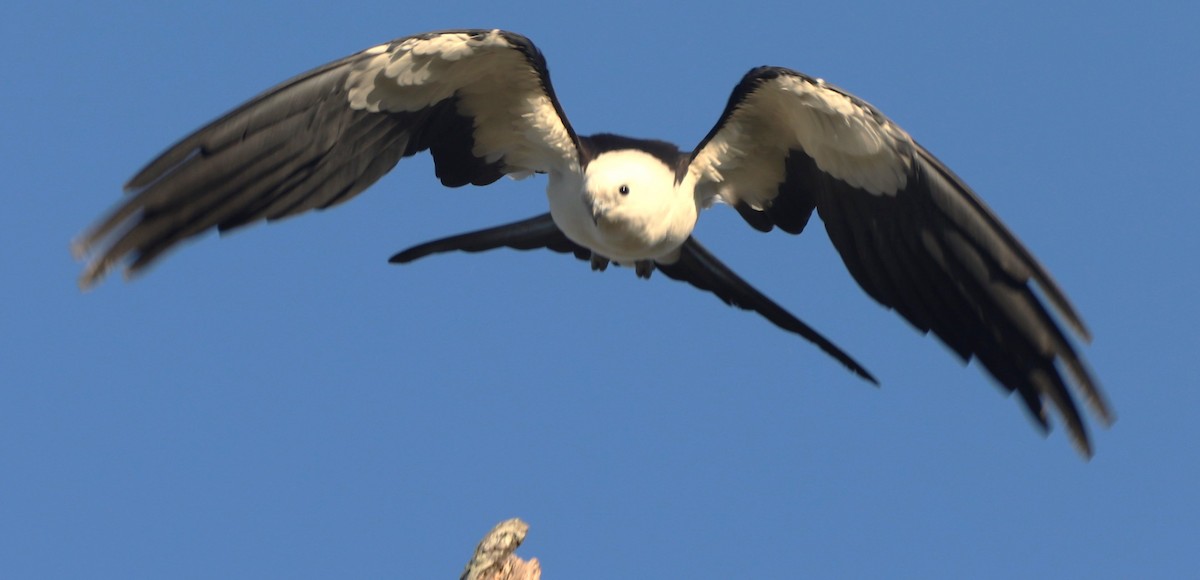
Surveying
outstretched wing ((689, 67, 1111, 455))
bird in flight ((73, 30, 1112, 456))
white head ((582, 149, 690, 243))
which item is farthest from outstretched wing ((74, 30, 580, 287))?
outstretched wing ((689, 67, 1111, 455))

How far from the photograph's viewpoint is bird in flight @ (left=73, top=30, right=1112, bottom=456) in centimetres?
888

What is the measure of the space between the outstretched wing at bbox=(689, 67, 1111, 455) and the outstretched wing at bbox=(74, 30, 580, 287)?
1.18 metres

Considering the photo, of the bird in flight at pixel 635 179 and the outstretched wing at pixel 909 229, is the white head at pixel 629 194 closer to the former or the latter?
the bird in flight at pixel 635 179

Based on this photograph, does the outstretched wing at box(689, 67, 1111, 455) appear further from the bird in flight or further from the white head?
the white head

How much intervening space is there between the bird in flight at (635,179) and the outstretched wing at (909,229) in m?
0.01

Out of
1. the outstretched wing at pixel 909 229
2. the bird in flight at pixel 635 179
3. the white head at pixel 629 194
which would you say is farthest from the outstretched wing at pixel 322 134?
the outstretched wing at pixel 909 229

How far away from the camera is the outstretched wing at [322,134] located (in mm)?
8633

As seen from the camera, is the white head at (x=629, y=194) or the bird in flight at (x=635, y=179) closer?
the bird in flight at (x=635, y=179)

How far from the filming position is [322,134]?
910 centimetres

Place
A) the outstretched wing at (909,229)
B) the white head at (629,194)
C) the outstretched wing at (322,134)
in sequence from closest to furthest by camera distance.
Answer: the outstretched wing at (322,134) → the outstretched wing at (909,229) → the white head at (629,194)

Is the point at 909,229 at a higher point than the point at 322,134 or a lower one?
lower

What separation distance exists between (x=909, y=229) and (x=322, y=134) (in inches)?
122

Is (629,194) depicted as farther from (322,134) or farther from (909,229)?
(322,134)

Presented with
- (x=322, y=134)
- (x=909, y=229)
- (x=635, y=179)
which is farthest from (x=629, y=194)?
(x=322, y=134)
